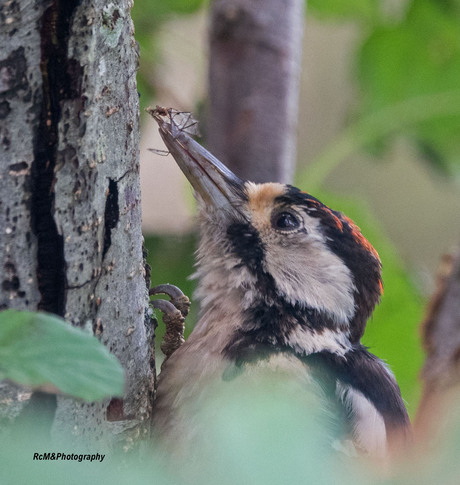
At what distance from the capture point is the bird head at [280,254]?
1596mm

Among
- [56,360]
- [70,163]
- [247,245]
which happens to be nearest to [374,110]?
[247,245]

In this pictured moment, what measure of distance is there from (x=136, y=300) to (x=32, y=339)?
22.8 inches

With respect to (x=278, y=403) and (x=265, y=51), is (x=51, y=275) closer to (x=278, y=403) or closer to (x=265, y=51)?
(x=278, y=403)

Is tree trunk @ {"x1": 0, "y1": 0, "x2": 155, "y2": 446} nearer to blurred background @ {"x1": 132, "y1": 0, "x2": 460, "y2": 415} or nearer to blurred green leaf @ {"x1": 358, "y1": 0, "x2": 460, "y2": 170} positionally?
blurred background @ {"x1": 132, "y1": 0, "x2": 460, "y2": 415}

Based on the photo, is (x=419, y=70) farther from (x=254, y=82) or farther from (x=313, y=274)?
(x=313, y=274)

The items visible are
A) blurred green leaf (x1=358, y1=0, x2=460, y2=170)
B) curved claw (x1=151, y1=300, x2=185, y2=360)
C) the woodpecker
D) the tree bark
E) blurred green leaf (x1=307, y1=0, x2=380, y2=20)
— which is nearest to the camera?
the woodpecker

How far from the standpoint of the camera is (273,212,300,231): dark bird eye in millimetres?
1729

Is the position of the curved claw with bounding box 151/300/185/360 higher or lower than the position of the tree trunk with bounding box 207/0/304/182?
lower

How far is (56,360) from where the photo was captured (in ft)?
1.66

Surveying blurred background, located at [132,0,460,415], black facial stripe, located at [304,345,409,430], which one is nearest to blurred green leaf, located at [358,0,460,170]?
blurred background, located at [132,0,460,415]

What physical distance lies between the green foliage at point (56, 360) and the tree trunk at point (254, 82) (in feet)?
5.56

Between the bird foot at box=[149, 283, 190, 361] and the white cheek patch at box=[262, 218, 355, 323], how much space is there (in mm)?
206

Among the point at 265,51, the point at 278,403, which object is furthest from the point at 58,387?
the point at 265,51

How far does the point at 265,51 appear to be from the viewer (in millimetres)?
2230
